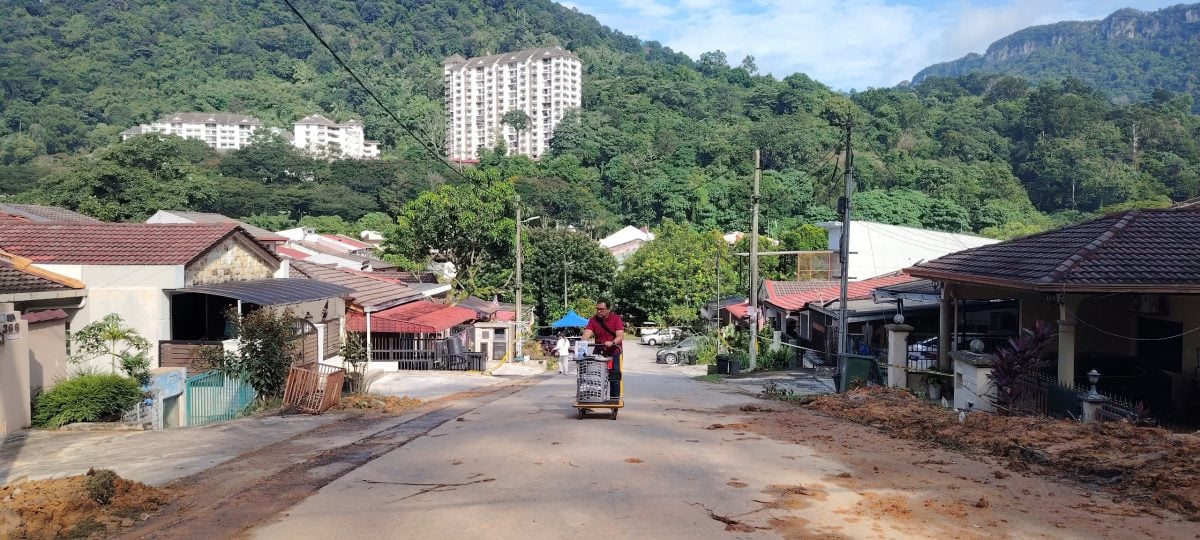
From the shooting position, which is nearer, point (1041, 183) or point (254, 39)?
point (1041, 183)

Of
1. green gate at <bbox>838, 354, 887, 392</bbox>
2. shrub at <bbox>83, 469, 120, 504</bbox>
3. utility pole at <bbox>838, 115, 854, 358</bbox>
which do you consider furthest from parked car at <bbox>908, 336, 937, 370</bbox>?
shrub at <bbox>83, 469, 120, 504</bbox>

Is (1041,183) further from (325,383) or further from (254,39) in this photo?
(254,39)

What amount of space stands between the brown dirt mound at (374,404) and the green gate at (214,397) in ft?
5.87

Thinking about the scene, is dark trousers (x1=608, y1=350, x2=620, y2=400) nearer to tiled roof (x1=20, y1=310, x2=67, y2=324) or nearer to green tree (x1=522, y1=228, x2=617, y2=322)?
tiled roof (x1=20, y1=310, x2=67, y2=324)

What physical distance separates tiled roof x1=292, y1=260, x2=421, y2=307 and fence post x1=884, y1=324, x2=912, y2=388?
16.7 meters

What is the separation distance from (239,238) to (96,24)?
17770 cm

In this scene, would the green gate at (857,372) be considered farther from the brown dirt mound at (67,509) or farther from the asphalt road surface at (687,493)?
the brown dirt mound at (67,509)

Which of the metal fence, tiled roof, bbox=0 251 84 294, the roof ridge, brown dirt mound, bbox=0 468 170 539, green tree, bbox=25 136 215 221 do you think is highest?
green tree, bbox=25 136 215 221

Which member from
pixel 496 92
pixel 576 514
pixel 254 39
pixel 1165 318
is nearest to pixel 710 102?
pixel 496 92

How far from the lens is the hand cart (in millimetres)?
11703

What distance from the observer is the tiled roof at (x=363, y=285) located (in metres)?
28.3

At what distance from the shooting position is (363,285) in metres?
→ 30.3


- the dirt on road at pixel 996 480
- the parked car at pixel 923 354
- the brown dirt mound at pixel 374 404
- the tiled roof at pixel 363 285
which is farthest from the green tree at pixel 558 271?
the dirt on road at pixel 996 480

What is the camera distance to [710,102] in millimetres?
143875
